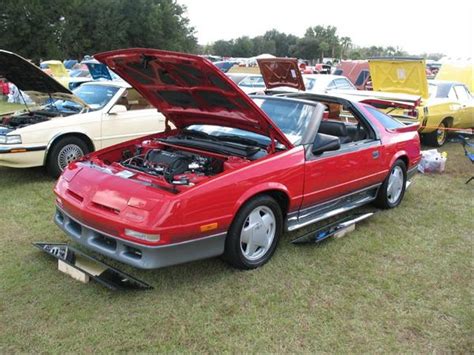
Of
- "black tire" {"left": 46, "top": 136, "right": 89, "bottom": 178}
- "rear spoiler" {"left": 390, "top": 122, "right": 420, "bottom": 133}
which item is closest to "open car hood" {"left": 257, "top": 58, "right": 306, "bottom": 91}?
"rear spoiler" {"left": 390, "top": 122, "right": 420, "bottom": 133}

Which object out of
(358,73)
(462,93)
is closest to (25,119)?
(462,93)

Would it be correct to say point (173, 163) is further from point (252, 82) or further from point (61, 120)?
point (252, 82)

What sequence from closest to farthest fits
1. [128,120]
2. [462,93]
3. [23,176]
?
[23,176] → [128,120] → [462,93]

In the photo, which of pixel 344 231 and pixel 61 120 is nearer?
pixel 344 231

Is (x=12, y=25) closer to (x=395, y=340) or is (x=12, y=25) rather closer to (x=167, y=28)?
(x=167, y=28)

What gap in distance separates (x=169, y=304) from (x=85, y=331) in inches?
24.1

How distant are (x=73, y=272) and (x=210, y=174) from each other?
4.53ft

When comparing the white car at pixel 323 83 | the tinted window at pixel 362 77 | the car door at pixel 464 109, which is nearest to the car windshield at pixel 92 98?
the white car at pixel 323 83

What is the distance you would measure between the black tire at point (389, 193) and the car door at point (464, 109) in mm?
5395

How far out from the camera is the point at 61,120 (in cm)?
646

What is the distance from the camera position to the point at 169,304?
3314 millimetres

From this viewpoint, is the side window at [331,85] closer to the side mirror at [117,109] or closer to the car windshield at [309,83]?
the car windshield at [309,83]

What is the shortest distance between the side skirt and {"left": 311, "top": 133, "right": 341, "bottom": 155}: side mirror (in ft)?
1.85

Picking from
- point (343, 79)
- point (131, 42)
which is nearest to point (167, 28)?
point (131, 42)
